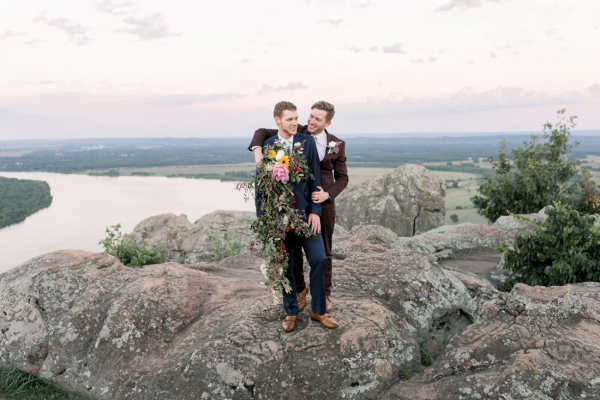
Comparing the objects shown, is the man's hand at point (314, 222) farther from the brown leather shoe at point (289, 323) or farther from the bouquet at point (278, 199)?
the brown leather shoe at point (289, 323)

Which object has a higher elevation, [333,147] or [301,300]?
[333,147]

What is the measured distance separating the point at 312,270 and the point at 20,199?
4262cm

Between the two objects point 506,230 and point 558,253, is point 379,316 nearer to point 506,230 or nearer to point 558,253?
point 558,253

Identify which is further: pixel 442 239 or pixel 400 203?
pixel 400 203

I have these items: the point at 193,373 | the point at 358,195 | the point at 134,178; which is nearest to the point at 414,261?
the point at 193,373

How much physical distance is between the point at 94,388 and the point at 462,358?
4687 millimetres

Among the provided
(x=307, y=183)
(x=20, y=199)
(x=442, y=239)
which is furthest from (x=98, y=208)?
(x=307, y=183)

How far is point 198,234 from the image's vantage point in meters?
14.6

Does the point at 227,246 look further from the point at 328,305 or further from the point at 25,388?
the point at 328,305

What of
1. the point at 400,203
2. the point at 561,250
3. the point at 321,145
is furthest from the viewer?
the point at 400,203

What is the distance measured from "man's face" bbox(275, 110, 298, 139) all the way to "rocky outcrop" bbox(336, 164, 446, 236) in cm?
1458

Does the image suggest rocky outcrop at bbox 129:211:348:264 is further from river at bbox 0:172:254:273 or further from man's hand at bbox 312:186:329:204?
man's hand at bbox 312:186:329:204

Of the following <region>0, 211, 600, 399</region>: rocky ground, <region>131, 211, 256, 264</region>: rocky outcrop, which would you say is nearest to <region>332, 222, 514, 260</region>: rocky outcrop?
<region>0, 211, 600, 399</region>: rocky ground

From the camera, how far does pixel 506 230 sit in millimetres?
13477
